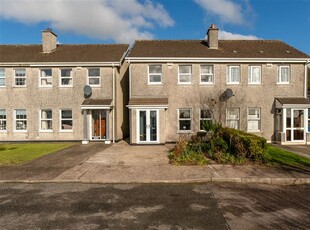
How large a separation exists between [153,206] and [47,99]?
14823mm

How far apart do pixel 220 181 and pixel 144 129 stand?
8.85 metres

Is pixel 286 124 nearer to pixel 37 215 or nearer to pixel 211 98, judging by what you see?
pixel 211 98

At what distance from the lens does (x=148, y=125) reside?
1630 cm

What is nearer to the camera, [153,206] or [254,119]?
[153,206]

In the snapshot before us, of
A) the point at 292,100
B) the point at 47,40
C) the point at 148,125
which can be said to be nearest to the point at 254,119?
the point at 292,100

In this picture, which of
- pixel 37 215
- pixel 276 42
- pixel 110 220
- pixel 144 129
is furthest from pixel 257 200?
pixel 276 42

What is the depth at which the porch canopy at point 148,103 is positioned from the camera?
16062mm

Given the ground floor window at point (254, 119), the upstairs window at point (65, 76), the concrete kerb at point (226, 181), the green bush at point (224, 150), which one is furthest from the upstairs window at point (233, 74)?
the upstairs window at point (65, 76)

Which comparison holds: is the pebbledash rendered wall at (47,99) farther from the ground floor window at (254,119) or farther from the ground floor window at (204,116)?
the ground floor window at (254,119)

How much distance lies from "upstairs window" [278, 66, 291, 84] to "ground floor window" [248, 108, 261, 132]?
2.78 meters

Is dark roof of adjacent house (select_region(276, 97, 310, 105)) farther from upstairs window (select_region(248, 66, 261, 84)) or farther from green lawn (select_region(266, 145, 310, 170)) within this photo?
green lawn (select_region(266, 145, 310, 170))

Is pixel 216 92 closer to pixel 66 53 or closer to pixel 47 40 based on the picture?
pixel 66 53

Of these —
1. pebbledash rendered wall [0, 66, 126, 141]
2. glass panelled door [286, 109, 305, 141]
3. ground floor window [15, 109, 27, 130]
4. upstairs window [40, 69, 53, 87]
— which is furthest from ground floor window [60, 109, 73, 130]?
glass panelled door [286, 109, 305, 141]

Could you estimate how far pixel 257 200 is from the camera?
250 inches
